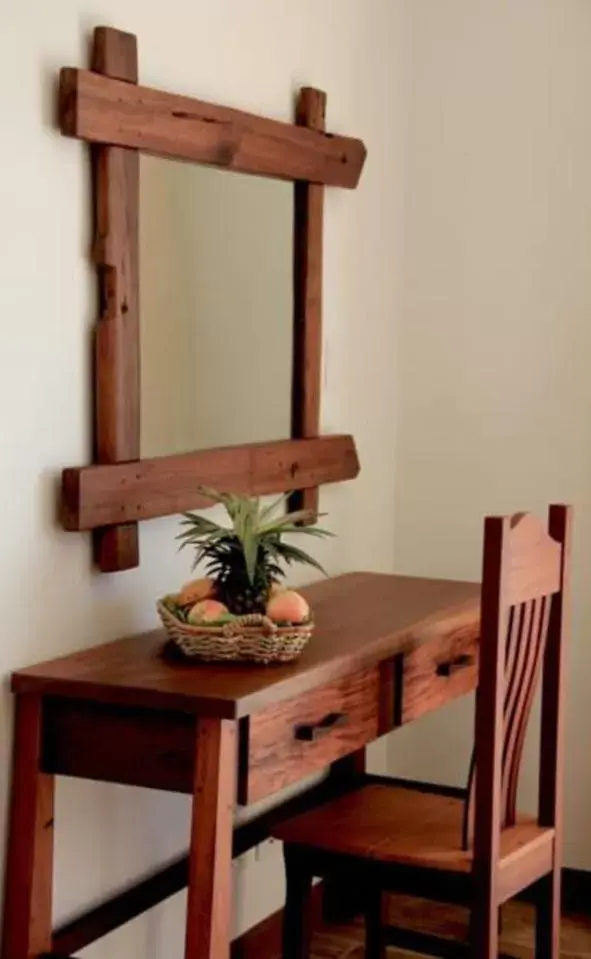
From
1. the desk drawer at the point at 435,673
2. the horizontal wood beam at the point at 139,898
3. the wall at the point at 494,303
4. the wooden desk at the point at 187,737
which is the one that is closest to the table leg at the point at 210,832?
the wooden desk at the point at 187,737

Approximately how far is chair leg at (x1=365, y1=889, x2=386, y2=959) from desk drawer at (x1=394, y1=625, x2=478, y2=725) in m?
0.40

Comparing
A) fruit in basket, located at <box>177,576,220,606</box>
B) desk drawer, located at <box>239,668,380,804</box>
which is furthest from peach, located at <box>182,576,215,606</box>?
desk drawer, located at <box>239,668,380,804</box>

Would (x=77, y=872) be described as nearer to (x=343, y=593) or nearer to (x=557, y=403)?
(x=343, y=593)

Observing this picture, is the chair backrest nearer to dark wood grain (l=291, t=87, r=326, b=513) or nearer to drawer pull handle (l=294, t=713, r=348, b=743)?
drawer pull handle (l=294, t=713, r=348, b=743)

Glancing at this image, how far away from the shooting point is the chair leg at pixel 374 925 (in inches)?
115

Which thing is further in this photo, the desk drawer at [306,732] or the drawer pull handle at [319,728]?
the drawer pull handle at [319,728]

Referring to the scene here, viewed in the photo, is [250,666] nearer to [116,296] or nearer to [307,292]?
[116,296]

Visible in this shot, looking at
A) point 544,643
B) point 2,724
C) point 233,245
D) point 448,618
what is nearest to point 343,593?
point 448,618

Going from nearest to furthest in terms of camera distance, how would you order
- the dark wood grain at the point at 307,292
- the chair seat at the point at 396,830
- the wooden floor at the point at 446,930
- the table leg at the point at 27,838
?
the table leg at the point at 27,838, the chair seat at the point at 396,830, the dark wood grain at the point at 307,292, the wooden floor at the point at 446,930

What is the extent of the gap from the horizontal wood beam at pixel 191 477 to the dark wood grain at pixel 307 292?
0.17ft

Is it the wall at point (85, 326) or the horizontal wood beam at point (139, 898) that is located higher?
the wall at point (85, 326)

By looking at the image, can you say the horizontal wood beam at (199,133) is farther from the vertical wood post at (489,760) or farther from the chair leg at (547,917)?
the chair leg at (547,917)

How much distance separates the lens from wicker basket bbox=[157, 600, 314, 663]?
2.32 m

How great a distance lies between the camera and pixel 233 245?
9.46 ft
